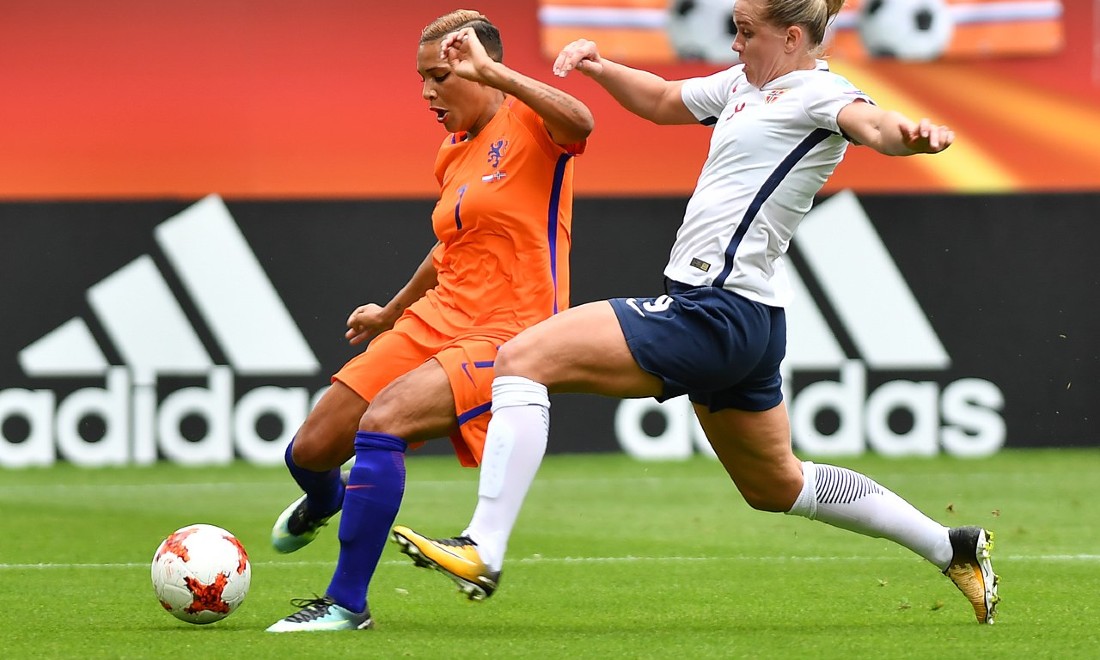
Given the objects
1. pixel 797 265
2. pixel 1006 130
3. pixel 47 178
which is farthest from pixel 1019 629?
pixel 47 178

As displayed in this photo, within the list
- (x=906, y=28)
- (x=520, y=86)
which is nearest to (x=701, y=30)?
(x=906, y=28)

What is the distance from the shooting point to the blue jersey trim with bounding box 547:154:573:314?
5.79 meters

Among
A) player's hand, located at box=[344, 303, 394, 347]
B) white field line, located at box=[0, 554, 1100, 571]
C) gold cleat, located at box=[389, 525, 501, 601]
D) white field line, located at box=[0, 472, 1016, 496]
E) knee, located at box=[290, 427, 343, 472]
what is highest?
player's hand, located at box=[344, 303, 394, 347]

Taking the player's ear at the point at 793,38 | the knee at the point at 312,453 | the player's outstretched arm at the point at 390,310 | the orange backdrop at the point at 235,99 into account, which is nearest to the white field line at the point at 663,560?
the player's outstretched arm at the point at 390,310

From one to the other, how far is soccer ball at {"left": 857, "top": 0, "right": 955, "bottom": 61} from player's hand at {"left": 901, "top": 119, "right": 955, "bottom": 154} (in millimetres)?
8707

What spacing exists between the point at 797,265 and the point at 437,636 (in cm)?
778

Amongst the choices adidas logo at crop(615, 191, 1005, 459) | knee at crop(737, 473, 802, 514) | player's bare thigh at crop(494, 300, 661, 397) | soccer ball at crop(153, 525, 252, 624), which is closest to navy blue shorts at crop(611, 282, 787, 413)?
player's bare thigh at crop(494, 300, 661, 397)

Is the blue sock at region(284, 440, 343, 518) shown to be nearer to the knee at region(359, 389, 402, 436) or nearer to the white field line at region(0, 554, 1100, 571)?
the knee at region(359, 389, 402, 436)

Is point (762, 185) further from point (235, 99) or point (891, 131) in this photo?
point (235, 99)

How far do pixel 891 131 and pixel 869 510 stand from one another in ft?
4.77

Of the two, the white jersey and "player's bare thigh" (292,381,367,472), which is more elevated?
the white jersey

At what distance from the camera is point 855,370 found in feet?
41.3

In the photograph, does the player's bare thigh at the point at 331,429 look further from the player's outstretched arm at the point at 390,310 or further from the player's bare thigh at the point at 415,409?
the player's outstretched arm at the point at 390,310

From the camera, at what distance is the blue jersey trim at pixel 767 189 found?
16.9 ft
